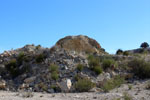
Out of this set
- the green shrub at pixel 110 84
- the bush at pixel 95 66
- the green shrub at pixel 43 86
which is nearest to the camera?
the green shrub at pixel 110 84

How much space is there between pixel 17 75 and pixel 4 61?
2985 mm

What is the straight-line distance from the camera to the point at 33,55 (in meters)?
17.5

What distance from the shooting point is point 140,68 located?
50.5 feet

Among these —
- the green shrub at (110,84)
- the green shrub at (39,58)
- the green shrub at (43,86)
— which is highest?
the green shrub at (39,58)

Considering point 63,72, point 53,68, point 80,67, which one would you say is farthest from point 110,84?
point 53,68

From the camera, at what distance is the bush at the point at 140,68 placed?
49.3 feet

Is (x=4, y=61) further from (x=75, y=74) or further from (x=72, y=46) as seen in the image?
(x=72, y=46)

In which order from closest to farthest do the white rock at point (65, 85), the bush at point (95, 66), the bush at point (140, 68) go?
the white rock at point (65, 85) → the bush at point (95, 66) → the bush at point (140, 68)

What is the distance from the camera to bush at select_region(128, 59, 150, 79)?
15.0 metres

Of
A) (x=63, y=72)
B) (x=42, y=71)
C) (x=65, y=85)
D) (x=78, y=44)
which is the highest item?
(x=78, y=44)

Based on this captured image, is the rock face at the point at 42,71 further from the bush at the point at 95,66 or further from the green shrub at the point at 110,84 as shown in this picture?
the green shrub at the point at 110,84

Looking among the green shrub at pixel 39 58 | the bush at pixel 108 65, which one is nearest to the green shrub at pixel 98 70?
the bush at pixel 108 65

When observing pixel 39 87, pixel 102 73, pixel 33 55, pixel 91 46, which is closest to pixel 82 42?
pixel 91 46

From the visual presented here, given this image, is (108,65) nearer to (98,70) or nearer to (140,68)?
(98,70)
